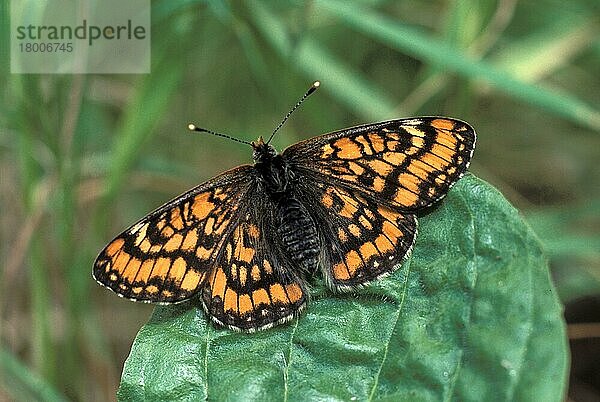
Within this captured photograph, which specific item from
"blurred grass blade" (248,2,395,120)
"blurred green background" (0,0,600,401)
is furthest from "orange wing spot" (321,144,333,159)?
"blurred grass blade" (248,2,395,120)

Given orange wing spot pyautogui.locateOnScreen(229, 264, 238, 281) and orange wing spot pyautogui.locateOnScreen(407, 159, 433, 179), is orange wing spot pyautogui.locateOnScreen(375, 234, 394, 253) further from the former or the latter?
orange wing spot pyautogui.locateOnScreen(229, 264, 238, 281)

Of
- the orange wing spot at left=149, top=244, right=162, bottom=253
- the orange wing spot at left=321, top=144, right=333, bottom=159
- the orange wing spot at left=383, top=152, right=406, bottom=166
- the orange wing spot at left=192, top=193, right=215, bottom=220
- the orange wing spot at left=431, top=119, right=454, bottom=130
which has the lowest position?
the orange wing spot at left=149, top=244, right=162, bottom=253

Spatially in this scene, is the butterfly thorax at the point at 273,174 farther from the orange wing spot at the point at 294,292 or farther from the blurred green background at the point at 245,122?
the blurred green background at the point at 245,122

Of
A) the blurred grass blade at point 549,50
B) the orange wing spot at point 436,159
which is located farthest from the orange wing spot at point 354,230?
the blurred grass blade at point 549,50

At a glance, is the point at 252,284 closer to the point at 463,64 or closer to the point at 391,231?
the point at 391,231

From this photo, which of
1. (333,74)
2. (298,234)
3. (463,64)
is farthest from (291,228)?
(333,74)
